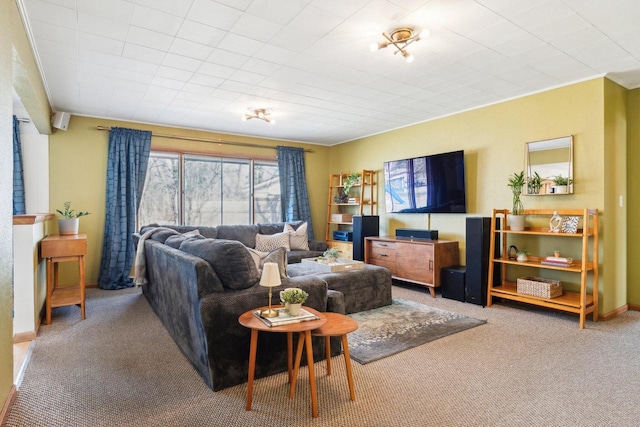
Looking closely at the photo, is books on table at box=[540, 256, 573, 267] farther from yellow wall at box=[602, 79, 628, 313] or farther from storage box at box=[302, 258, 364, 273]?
storage box at box=[302, 258, 364, 273]

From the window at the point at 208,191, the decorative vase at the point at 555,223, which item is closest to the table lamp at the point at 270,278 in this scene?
the decorative vase at the point at 555,223

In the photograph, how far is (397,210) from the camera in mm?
5840

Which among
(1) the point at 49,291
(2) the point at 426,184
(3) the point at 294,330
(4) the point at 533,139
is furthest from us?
(2) the point at 426,184

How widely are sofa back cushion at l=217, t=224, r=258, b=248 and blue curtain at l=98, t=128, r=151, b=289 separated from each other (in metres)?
1.30

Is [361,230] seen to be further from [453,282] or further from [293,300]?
[293,300]

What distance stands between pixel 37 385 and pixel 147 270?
1774 millimetres

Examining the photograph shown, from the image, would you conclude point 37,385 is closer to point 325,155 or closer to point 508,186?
point 508,186

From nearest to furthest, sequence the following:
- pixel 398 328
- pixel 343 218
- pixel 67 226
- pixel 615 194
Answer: pixel 398 328, pixel 615 194, pixel 67 226, pixel 343 218

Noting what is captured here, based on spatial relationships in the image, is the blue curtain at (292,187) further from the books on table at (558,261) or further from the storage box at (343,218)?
the books on table at (558,261)

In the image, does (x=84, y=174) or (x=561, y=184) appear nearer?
(x=561, y=184)

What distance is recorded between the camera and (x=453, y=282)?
4504 millimetres

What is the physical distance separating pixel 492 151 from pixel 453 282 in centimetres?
178

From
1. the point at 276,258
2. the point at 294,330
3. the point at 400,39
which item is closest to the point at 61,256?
the point at 276,258

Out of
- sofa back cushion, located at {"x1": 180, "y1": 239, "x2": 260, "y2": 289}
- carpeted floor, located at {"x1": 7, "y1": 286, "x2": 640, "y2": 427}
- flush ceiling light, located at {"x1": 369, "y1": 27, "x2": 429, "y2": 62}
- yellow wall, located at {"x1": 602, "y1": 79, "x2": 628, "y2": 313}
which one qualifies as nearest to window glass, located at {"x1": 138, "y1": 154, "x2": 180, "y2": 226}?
carpeted floor, located at {"x1": 7, "y1": 286, "x2": 640, "y2": 427}
